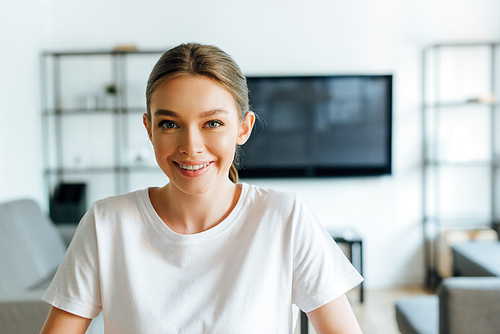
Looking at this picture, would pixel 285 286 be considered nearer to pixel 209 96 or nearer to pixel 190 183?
pixel 190 183

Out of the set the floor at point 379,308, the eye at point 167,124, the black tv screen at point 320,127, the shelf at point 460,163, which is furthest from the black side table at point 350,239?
the eye at point 167,124

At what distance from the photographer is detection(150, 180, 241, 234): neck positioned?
0.98 m

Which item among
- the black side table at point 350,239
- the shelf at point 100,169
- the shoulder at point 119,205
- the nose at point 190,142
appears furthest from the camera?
the shelf at point 100,169

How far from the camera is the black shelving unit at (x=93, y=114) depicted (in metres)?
3.47

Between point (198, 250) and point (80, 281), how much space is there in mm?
260

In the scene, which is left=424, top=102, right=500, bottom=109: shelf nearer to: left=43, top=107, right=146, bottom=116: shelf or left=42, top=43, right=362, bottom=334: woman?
left=43, top=107, right=146, bottom=116: shelf

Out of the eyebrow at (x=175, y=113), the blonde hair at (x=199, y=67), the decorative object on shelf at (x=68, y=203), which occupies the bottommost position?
the decorative object on shelf at (x=68, y=203)

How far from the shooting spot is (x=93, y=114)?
11.7ft

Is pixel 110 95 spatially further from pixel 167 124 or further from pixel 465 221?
pixel 465 221

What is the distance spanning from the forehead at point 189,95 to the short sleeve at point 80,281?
33cm

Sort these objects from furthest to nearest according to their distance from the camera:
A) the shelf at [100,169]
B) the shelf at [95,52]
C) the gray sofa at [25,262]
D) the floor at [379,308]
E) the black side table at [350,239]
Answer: the shelf at [100,169] < the shelf at [95,52] < the black side table at [350,239] < the floor at [379,308] < the gray sofa at [25,262]

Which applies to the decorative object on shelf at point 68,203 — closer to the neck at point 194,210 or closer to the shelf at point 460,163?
the neck at point 194,210

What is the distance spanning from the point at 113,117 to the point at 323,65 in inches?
70.1

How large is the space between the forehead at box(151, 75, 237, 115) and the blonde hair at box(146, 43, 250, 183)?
0.04 feet
